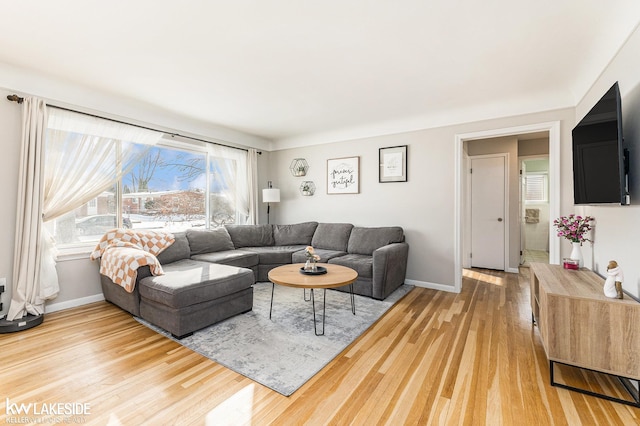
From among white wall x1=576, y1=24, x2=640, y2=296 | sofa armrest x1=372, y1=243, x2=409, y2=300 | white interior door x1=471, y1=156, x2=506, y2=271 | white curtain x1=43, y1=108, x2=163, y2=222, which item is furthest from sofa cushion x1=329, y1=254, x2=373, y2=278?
white curtain x1=43, y1=108, x2=163, y2=222

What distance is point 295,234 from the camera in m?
4.88

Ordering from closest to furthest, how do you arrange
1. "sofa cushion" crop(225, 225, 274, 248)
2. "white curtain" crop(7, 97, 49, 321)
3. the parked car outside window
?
"white curtain" crop(7, 97, 49, 321), the parked car outside window, "sofa cushion" crop(225, 225, 274, 248)

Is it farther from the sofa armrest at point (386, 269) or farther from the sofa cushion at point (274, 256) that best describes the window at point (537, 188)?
the sofa cushion at point (274, 256)

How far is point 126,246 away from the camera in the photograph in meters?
3.19

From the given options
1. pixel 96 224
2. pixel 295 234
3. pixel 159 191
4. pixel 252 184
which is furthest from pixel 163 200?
pixel 295 234

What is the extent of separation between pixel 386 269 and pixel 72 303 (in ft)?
11.5

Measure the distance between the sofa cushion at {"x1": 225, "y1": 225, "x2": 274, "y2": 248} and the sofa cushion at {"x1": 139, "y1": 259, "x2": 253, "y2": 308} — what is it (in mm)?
1498

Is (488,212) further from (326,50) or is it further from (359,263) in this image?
(326,50)

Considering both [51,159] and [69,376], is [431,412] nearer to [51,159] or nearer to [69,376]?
[69,376]

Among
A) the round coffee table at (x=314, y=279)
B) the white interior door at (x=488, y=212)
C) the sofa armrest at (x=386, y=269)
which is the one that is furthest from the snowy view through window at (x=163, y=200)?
the white interior door at (x=488, y=212)

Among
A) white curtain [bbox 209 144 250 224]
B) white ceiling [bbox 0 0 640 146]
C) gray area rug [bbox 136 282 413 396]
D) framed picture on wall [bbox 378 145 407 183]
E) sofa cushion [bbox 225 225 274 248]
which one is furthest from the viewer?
white curtain [bbox 209 144 250 224]

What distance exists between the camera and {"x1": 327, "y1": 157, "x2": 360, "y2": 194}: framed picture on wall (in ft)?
15.2

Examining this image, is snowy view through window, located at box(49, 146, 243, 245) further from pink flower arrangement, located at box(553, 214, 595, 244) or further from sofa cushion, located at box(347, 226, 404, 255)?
pink flower arrangement, located at box(553, 214, 595, 244)

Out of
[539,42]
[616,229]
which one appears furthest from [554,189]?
[539,42]
